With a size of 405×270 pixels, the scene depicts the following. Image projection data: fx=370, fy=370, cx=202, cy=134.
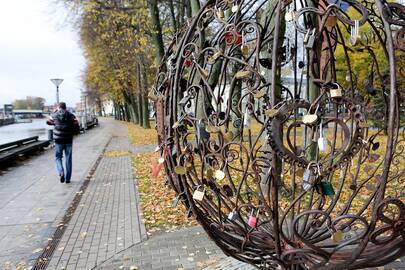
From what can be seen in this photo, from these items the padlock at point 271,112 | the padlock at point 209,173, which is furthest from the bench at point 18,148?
the padlock at point 271,112

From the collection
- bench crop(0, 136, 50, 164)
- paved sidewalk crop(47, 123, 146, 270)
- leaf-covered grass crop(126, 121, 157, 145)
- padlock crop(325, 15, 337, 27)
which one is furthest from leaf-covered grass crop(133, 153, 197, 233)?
leaf-covered grass crop(126, 121, 157, 145)

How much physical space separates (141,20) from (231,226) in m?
13.3

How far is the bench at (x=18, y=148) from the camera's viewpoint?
34.5 ft

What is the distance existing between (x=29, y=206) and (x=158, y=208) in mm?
2353

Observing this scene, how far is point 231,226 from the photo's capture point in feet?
8.89

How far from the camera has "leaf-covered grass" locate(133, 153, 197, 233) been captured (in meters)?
5.32

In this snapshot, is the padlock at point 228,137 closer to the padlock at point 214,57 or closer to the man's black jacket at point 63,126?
the padlock at point 214,57

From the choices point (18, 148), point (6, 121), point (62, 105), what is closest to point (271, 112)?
point (62, 105)

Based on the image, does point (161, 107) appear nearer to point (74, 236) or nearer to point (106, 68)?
point (74, 236)

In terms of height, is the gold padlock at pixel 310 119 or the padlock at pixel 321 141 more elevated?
the gold padlock at pixel 310 119

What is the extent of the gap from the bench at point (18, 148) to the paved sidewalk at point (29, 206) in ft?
1.22

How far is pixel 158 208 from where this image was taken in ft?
20.2

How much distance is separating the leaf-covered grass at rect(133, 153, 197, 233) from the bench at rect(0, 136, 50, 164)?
4.12 m

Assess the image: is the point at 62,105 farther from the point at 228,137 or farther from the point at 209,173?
the point at 228,137
